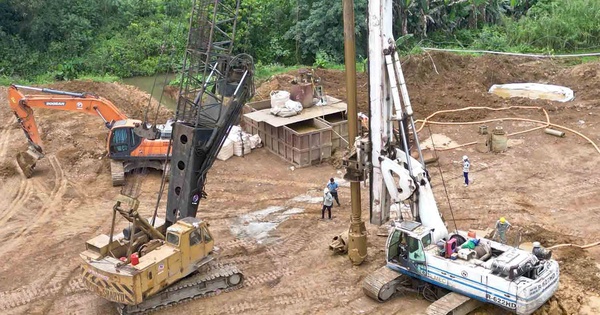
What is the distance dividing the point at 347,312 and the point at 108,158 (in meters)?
12.9

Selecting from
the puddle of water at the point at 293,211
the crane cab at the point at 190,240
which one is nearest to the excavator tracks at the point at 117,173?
the puddle of water at the point at 293,211

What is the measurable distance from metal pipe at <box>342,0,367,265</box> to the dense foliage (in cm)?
2143

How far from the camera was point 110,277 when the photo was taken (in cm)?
1385

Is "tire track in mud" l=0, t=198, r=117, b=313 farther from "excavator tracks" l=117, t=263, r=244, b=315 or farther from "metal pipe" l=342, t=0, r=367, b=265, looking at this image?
"metal pipe" l=342, t=0, r=367, b=265

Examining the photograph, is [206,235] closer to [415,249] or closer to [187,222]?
[187,222]

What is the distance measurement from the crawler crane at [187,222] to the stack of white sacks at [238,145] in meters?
7.51

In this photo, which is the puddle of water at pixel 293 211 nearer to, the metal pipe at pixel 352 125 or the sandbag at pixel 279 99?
the metal pipe at pixel 352 125

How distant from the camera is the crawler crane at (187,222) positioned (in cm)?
Answer: 1412

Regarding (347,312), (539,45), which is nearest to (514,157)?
(347,312)

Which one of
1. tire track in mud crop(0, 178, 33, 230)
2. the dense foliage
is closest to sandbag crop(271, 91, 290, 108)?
tire track in mud crop(0, 178, 33, 230)

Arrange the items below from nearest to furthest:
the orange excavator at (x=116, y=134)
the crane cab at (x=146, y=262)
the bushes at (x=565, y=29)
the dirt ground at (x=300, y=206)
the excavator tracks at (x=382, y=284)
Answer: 1. the crane cab at (x=146, y=262)
2. the excavator tracks at (x=382, y=284)
3. the dirt ground at (x=300, y=206)
4. the orange excavator at (x=116, y=134)
5. the bushes at (x=565, y=29)

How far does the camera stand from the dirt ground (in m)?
15.4

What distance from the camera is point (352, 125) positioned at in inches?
612

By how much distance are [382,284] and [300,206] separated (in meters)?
6.47
